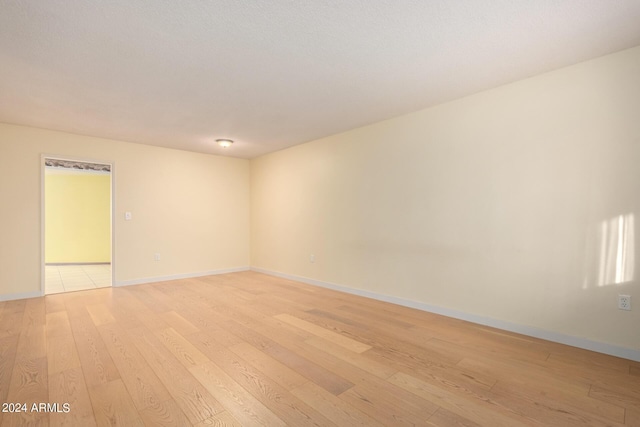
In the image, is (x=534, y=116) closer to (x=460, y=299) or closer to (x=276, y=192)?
(x=460, y=299)

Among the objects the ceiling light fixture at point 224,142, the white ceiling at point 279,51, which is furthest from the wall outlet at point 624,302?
the ceiling light fixture at point 224,142

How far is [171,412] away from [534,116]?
3.67 meters

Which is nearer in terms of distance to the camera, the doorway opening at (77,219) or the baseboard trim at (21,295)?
the baseboard trim at (21,295)

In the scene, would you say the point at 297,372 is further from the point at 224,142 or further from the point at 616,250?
the point at 224,142

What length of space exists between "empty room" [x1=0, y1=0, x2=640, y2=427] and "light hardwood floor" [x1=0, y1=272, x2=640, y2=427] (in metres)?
0.02

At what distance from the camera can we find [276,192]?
5.79 meters

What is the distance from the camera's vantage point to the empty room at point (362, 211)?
1840 mm

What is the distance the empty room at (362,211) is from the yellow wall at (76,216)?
3383mm

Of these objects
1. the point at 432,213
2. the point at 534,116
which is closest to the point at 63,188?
the point at 432,213

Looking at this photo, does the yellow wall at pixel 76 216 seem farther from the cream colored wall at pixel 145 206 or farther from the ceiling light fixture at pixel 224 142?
the ceiling light fixture at pixel 224 142

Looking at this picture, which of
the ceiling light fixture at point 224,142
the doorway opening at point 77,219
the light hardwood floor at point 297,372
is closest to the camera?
the light hardwood floor at point 297,372

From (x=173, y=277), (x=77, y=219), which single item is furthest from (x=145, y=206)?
(x=77, y=219)

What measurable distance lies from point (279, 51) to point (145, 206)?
4.11 metres

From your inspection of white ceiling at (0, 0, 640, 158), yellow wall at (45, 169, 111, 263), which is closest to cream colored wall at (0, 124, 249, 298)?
white ceiling at (0, 0, 640, 158)
